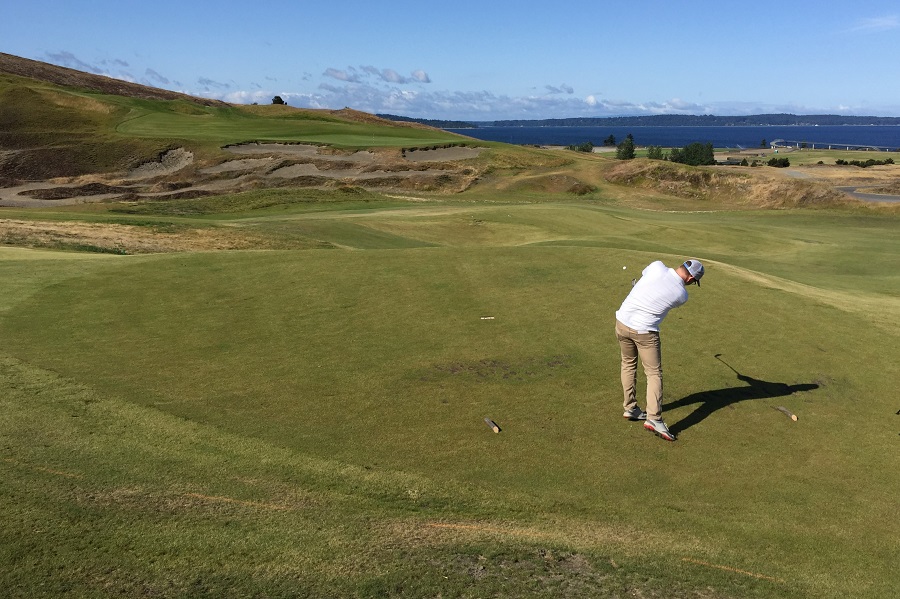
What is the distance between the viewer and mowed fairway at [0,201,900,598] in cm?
566

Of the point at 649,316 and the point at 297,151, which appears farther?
the point at 297,151

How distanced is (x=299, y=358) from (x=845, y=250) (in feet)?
87.5

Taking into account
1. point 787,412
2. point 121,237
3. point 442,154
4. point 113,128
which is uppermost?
point 113,128

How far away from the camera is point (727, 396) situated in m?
10.2

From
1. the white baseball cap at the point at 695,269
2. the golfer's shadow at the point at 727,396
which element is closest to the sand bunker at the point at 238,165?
the golfer's shadow at the point at 727,396

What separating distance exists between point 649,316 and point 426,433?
129 inches

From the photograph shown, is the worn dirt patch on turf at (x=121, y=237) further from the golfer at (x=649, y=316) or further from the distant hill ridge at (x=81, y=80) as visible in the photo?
the distant hill ridge at (x=81, y=80)

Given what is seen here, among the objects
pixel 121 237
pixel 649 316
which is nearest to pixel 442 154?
pixel 121 237

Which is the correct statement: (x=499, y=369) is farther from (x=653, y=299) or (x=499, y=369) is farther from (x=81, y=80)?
(x=81, y=80)

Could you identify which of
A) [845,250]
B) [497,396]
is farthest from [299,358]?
[845,250]

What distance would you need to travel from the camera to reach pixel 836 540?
6621 mm

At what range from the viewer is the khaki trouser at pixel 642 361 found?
9.01 metres

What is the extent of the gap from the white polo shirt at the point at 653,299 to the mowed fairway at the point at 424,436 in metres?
1.19

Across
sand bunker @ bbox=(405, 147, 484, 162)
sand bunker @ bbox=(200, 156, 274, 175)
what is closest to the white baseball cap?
sand bunker @ bbox=(200, 156, 274, 175)
